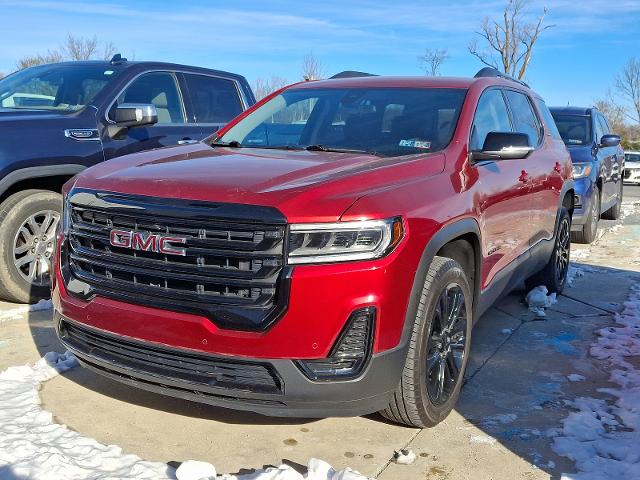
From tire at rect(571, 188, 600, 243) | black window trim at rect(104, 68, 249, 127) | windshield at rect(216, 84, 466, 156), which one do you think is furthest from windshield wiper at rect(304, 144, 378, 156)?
tire at rect(571, 188, 600, 243)

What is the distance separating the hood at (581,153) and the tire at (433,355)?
5.99 m

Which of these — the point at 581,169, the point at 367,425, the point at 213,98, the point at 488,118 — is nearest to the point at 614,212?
the point at 581,169

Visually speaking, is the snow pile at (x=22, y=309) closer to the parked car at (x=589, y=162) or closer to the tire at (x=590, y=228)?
the parked car at (x=589, y=162)

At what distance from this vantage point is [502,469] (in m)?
3.01

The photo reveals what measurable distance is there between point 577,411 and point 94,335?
2.48 metres

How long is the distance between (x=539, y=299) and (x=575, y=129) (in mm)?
4745

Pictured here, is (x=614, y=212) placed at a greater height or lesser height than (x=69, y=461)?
lesser

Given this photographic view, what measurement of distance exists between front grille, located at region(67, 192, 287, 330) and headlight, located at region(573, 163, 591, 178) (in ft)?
22.2

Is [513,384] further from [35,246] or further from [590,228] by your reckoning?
[590,228]

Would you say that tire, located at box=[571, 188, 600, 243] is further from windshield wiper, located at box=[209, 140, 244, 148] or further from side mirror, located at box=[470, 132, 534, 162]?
windshield wiper, located at box=[209, 140, 244, 148]

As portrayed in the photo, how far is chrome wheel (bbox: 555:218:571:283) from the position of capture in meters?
5.97

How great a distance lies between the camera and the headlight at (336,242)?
2688 millimetres

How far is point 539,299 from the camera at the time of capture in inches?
227

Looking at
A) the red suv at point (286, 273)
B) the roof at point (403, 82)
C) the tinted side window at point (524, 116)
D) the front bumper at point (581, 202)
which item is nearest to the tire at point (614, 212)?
the front bumper at point (581, 202)
